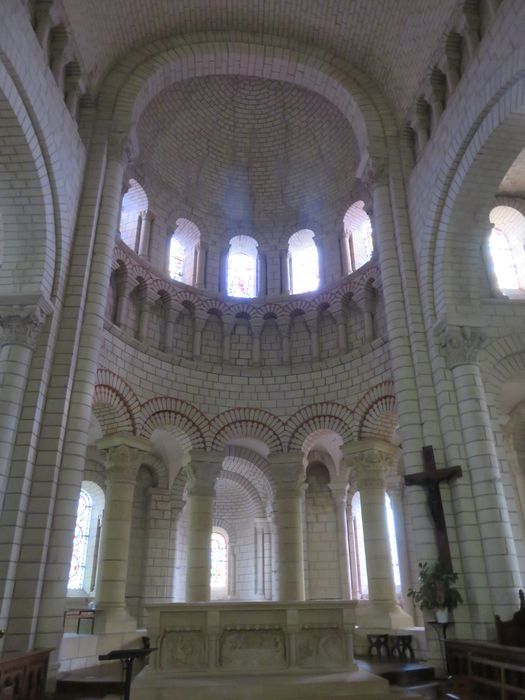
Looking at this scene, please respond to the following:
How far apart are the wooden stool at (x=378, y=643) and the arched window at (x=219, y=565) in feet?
32.3

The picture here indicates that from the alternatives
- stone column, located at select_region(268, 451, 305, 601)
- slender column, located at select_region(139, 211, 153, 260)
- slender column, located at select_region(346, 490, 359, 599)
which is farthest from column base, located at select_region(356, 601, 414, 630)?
slender column, located at select_region(139, 211, 153, 260)

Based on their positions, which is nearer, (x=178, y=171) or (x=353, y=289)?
(x=353, y=289)

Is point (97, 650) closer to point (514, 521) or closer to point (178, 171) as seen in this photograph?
point (514, 521)

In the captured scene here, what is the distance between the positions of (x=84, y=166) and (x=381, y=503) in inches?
468

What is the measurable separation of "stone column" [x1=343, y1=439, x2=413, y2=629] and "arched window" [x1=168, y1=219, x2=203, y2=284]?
8.34 metres

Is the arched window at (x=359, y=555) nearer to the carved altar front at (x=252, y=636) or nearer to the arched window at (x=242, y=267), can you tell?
the arched window at (x=242, y=267)

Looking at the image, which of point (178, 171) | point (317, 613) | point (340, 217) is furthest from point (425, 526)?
point (178, 171)

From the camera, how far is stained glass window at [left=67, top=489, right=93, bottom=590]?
18297 millimetres

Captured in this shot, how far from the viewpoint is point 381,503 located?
49.4 feet

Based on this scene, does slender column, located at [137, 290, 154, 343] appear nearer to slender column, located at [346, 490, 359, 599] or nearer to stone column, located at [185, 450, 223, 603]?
stone column, located at [185, 450, 223, 603]

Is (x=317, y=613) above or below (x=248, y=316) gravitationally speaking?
below

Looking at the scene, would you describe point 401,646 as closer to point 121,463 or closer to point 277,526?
point 277,526

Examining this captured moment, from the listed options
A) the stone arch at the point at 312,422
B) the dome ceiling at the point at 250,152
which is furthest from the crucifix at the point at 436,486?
the dome ceiling at the point at 250,152

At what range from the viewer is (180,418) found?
16516mm
